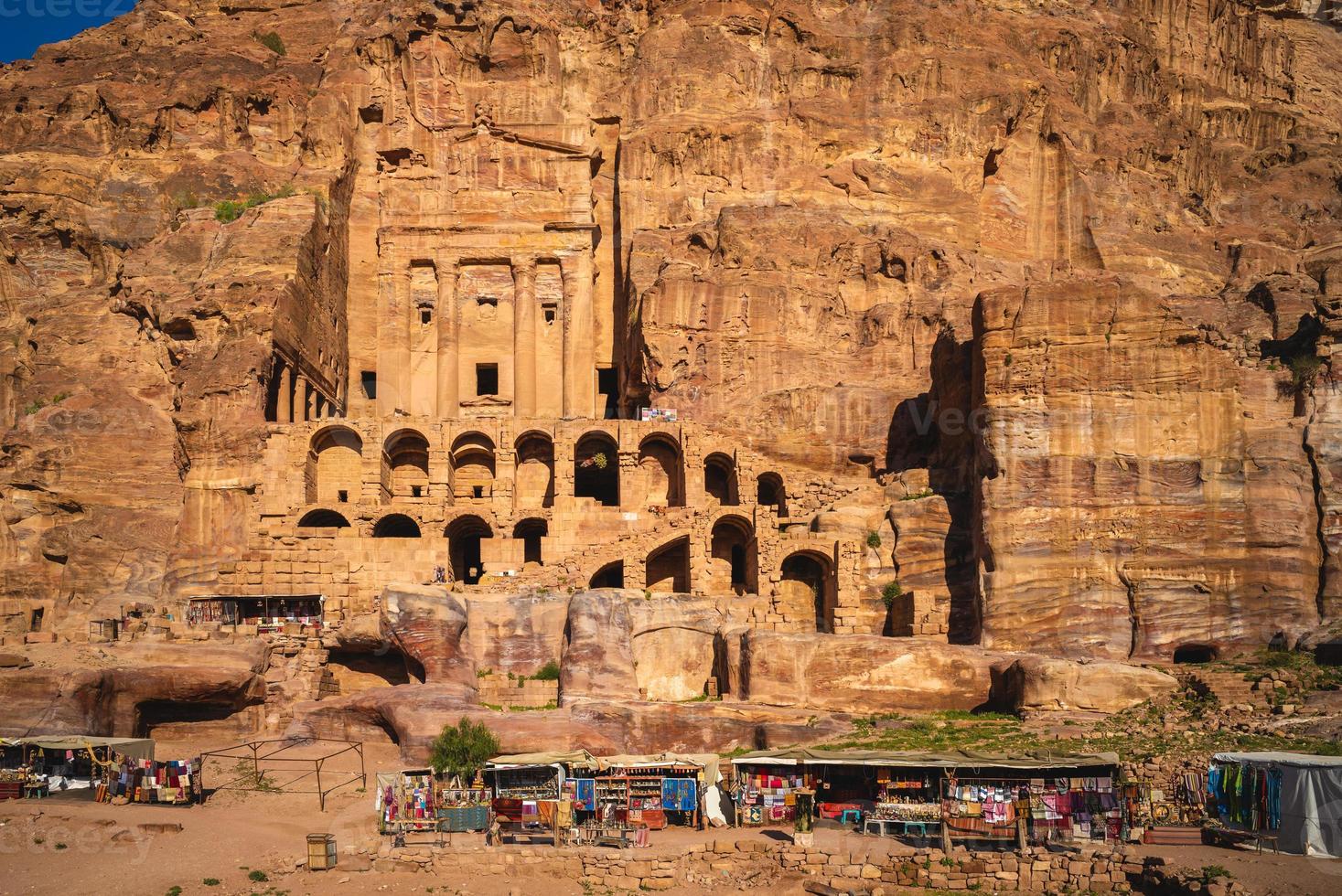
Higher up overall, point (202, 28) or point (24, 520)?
point (202, 28)

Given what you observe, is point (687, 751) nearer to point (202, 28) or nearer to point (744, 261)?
point (744, 261)

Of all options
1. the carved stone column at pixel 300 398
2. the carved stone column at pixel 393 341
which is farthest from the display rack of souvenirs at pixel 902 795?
the carved stone column at pixel 393 341

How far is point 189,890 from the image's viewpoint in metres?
35.2

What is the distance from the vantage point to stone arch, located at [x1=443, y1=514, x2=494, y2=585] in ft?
211

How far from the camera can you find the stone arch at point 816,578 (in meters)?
58.9

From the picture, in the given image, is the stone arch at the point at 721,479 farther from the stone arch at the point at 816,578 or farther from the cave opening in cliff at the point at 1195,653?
the cave opening in cliff at the point at 1195,653

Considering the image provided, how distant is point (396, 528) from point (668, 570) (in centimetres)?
1301

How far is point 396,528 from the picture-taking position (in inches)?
2640

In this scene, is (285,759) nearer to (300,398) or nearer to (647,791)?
(647,791)

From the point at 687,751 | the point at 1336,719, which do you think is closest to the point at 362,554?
the point at 687,751

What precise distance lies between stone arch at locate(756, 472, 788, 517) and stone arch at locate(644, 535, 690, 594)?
412cm

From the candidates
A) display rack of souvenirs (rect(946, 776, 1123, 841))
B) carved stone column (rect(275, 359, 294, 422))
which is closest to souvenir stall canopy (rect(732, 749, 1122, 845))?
display rack of souvenirs (rect(946, 776, 1123, 841))

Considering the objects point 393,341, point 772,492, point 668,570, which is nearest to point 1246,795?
point 668,570

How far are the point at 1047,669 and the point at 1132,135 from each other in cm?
4448
